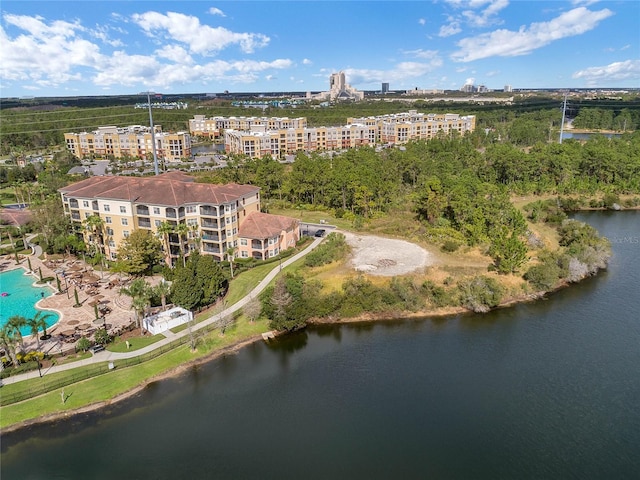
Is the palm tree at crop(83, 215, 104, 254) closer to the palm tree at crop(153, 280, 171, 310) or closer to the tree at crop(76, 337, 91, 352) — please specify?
the palm tree at crop(153, 280, 171, 310)

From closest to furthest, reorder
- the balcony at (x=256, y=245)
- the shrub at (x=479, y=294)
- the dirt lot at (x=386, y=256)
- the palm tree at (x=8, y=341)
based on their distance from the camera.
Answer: the palm tree at (x=8, y=341)
the shrub at (x=479, y=294)
the dirt lot at (x=386, y=256)
the balcony at (x=256, y=245)

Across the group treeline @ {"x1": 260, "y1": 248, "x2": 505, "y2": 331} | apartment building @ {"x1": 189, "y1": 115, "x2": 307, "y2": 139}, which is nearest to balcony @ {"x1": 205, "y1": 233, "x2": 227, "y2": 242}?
treeline @ {"x1": 260, "y1": 248, "x2": 505, "y2": 331}

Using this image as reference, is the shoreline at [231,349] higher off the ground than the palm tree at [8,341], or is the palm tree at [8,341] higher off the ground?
the palm tree at [8,341]

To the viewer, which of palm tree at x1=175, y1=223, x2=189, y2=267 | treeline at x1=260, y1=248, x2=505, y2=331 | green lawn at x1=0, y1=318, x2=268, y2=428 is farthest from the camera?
palm tree at x1=175, y1=223, x2=189, y2=267

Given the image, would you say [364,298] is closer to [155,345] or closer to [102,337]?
[155,345]

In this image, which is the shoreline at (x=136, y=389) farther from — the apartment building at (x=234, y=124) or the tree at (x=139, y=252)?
the apartment building at (x=234, y=124)

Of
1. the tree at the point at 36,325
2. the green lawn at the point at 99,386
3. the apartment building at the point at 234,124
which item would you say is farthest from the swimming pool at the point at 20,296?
the apartment building at the point at 234,124
